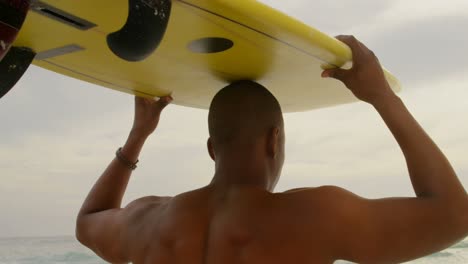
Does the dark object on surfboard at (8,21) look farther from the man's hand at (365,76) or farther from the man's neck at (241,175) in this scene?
the man's hand at (365,76)

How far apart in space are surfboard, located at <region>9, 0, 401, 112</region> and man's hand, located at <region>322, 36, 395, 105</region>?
5 centimetres

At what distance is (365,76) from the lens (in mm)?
1964

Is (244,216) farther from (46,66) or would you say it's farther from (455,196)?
(46,66)

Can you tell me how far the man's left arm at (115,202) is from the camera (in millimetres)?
2131

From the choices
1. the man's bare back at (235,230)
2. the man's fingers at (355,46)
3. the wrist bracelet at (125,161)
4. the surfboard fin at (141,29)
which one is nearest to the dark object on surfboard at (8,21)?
the surfboard fin at (141,29)

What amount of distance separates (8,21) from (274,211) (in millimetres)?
993

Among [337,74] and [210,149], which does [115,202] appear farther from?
[337,74]

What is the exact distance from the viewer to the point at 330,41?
197cm

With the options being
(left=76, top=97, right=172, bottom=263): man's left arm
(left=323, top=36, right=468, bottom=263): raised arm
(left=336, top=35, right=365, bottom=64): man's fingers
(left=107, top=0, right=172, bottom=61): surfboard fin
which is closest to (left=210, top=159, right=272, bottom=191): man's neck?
(left=323, top=36, right=468, bottom=263): raised arm

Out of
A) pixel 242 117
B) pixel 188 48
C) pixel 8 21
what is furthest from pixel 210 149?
pixel 8 21

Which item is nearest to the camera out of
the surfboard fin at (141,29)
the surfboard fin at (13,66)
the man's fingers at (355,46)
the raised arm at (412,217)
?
the surfboard fin at (141,29)

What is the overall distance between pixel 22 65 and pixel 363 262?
4.70ft

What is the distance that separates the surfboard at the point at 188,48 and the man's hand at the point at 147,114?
0.05 meters

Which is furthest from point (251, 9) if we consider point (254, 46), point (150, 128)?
point (150, 128)
